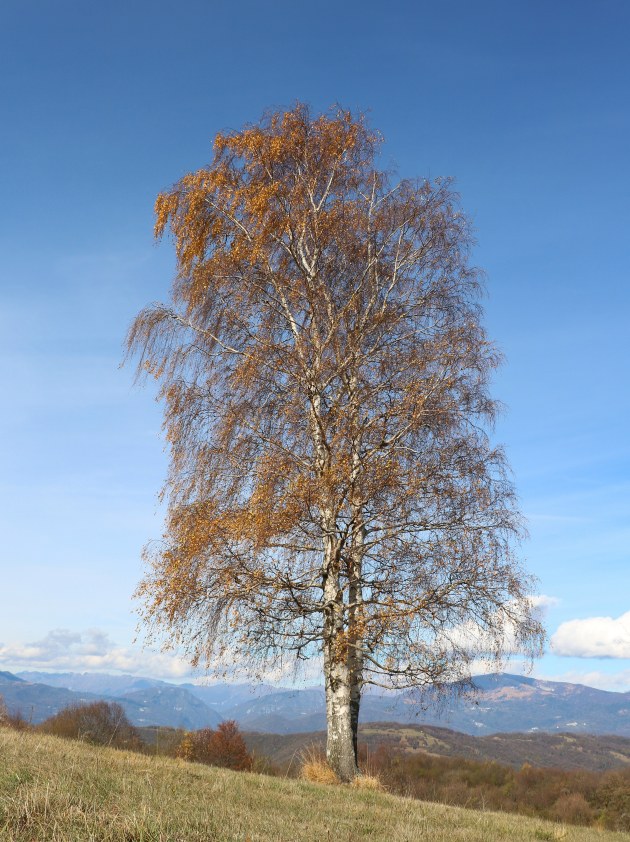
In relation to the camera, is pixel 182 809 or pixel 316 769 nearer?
pixel 182 809

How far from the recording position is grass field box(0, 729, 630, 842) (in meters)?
4.98

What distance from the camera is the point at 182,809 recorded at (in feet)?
20.2

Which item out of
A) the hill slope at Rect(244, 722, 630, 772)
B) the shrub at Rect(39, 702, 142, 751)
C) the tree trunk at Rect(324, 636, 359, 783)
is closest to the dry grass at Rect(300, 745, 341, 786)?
the tree trunk at Rect(324, 636, 359, 783)

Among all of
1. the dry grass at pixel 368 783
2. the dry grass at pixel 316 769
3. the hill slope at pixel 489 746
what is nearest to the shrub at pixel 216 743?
the dry grass at pixel 316 769

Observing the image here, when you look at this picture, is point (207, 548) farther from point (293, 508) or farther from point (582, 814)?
point (582, 814)

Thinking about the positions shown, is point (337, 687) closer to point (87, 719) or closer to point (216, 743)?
point (216, 743)

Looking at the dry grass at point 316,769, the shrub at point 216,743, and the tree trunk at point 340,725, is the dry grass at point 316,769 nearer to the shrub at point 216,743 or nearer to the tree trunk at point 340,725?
the tree trunk at point 340,725

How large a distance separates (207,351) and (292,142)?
18.8ft

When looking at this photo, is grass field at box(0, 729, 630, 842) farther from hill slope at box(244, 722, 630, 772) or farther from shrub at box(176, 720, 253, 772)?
Answer: hill slope at box(244, 722, 630, 772)

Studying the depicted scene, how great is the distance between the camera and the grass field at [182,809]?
16.4 ft

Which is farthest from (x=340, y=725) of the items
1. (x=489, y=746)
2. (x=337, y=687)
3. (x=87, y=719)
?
(x=489, y=746)

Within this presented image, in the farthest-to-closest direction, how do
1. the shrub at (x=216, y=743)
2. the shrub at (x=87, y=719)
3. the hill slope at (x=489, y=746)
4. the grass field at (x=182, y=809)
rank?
the hill slope at (x=489, y=746) < the shrub at (x=87, y=719) < the shrub at (x=216, y=743) < the grass field at (x=182, y=809)

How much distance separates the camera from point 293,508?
43.0 ft

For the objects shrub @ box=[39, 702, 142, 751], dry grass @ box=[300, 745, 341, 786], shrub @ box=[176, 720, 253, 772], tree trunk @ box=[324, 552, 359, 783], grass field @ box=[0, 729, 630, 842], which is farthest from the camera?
shrub @ box=[39, 702, 142, 751]
